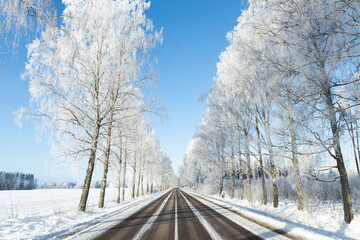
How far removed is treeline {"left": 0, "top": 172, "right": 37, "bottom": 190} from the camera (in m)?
83.0

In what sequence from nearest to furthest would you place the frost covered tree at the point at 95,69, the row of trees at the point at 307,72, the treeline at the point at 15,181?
1. the row of trees at the point at 307,72
2. the frost covered tree at the point at 95,69
3. the treeline at the point at 15,181

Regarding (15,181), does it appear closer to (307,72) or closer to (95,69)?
(95,69)

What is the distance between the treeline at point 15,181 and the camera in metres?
83.0

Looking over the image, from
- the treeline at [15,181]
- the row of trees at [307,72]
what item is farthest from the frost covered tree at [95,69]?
the treeline at [15,181]

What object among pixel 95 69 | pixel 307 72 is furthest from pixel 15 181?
pixel 307 72

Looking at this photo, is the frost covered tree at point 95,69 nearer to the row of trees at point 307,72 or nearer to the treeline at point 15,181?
the row of trees at point 307,72

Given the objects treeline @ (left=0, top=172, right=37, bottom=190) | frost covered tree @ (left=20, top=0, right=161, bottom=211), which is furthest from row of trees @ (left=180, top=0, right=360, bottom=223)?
treeline @ (left=0, top=172, right=37, bottom=190)

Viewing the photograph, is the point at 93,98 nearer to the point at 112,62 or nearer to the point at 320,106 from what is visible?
the point at 112,62

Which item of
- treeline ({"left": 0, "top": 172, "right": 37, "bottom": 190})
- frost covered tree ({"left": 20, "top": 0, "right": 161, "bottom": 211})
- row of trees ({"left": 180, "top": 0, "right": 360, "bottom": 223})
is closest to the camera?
row of trees ({"left": 180, "top": 0, "right": 360, "bottom": 223})

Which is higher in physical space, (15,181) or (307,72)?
(307,72)

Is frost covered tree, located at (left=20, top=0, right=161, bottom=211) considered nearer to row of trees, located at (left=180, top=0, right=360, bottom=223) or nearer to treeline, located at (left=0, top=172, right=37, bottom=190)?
row of trees, located at (left=180, top=0, right=360, bottom=223)

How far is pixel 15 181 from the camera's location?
89812 millimetres

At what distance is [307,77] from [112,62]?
9075 mm

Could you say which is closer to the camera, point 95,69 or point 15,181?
point 95,69
